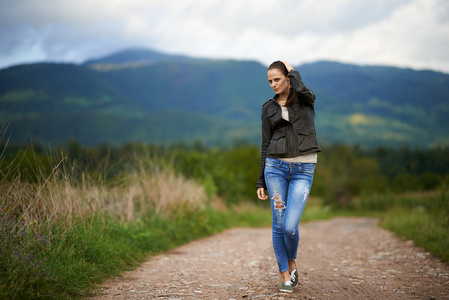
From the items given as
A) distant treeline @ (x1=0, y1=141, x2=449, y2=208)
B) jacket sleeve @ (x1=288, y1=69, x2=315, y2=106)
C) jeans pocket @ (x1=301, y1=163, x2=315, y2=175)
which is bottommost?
distant treeline @ (x1=0, y1=141, x2=449, y2=208)

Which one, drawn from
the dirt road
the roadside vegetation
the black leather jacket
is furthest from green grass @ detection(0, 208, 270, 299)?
the black leather jacket

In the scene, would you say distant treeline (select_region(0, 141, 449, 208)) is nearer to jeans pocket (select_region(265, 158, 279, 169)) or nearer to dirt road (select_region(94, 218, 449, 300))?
jeans pocket (select_region(265, 158, 279, 169))

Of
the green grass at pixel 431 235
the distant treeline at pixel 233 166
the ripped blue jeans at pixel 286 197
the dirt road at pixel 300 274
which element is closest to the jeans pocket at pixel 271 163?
the ripped blue jeans at pixel 286 197

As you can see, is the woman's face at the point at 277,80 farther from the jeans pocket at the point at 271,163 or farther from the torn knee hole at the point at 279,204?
the torn knee hole at the point at 279,204

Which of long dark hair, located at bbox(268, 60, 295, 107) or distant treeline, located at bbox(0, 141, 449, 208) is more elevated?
long dark hair, located at bbox(268, 60, 295, 107)

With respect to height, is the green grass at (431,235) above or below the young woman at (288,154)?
below

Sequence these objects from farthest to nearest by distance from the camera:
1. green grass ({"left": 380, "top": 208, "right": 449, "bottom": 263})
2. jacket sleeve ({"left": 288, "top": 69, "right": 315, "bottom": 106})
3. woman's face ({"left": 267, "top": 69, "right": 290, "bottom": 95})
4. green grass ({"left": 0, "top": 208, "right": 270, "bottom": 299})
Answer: green grass ({"left": 380, "top": 208, "right": 449, "bottom": 263}) → woman's face ({"left": 267, "top": 69, "right": 290, "bottom": 95}) → jacket sleeve ({"left": 288, "top": 69, "right": 315, "bottom": 106}) → green grass ({"left": 0, "top": 208, "right": 270, "bottom": 299})

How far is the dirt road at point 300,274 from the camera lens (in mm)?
4023

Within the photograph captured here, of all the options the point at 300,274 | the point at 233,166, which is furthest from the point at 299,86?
the point at 233,166

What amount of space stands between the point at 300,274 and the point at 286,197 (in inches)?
64.4

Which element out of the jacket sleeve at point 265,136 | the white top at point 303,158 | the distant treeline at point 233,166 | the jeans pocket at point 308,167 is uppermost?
the jacket sleeve at point 265,136

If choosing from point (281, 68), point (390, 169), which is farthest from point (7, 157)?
point (390, 169)

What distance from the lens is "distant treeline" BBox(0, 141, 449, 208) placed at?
6.16 m

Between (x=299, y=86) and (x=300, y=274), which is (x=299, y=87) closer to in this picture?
(x=299, y=86)
